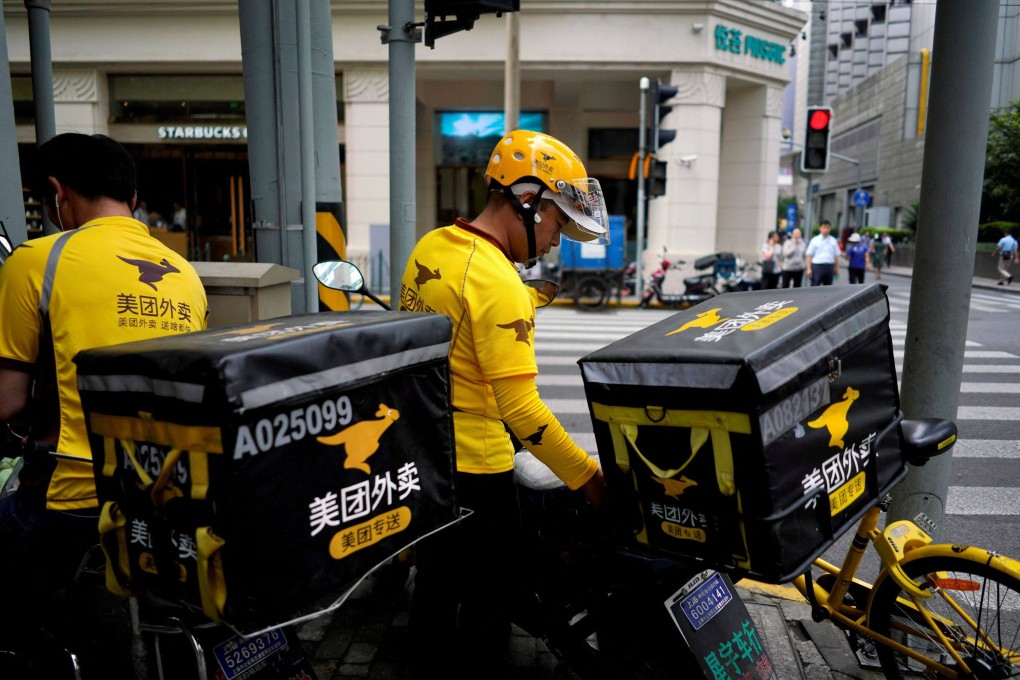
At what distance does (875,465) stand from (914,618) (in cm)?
63

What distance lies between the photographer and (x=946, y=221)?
290 centimetres

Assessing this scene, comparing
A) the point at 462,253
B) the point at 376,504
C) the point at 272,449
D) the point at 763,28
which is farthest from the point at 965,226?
the point at 763,28

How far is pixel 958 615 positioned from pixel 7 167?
179 inches

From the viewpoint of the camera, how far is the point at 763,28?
745 inches

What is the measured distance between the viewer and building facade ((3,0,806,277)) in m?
17.7

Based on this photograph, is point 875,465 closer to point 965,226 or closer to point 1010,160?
point 965,226

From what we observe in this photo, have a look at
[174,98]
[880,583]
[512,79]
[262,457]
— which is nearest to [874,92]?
[512,79]

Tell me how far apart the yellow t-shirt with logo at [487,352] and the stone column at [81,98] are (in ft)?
62.1

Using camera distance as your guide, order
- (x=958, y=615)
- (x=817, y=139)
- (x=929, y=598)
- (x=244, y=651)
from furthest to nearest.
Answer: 1. (x=817, y=139)
2. (x=958, y=615)
3. (x=929, y=598)
4. (x=244, y=651)

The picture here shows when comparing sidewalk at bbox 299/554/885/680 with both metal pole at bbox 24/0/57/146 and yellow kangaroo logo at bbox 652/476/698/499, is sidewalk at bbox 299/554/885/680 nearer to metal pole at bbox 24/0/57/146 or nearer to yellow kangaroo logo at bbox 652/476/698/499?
yellow kangaroo logo at bbox 652/476/698/499

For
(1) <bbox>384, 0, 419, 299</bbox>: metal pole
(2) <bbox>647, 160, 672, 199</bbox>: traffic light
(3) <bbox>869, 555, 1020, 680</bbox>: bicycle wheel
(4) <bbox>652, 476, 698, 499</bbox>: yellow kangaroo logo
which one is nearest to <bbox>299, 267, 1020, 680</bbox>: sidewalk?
(3) <bbox>869, 555, 1020, 680</bbox>: bicycle wheel

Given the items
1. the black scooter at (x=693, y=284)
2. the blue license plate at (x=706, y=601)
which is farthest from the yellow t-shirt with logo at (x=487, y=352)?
the black scooter at (x=693, y=284)

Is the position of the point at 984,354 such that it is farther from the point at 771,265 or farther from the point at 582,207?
the point at 582,207

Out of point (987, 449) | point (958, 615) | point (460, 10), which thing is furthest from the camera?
point (987, 449)
